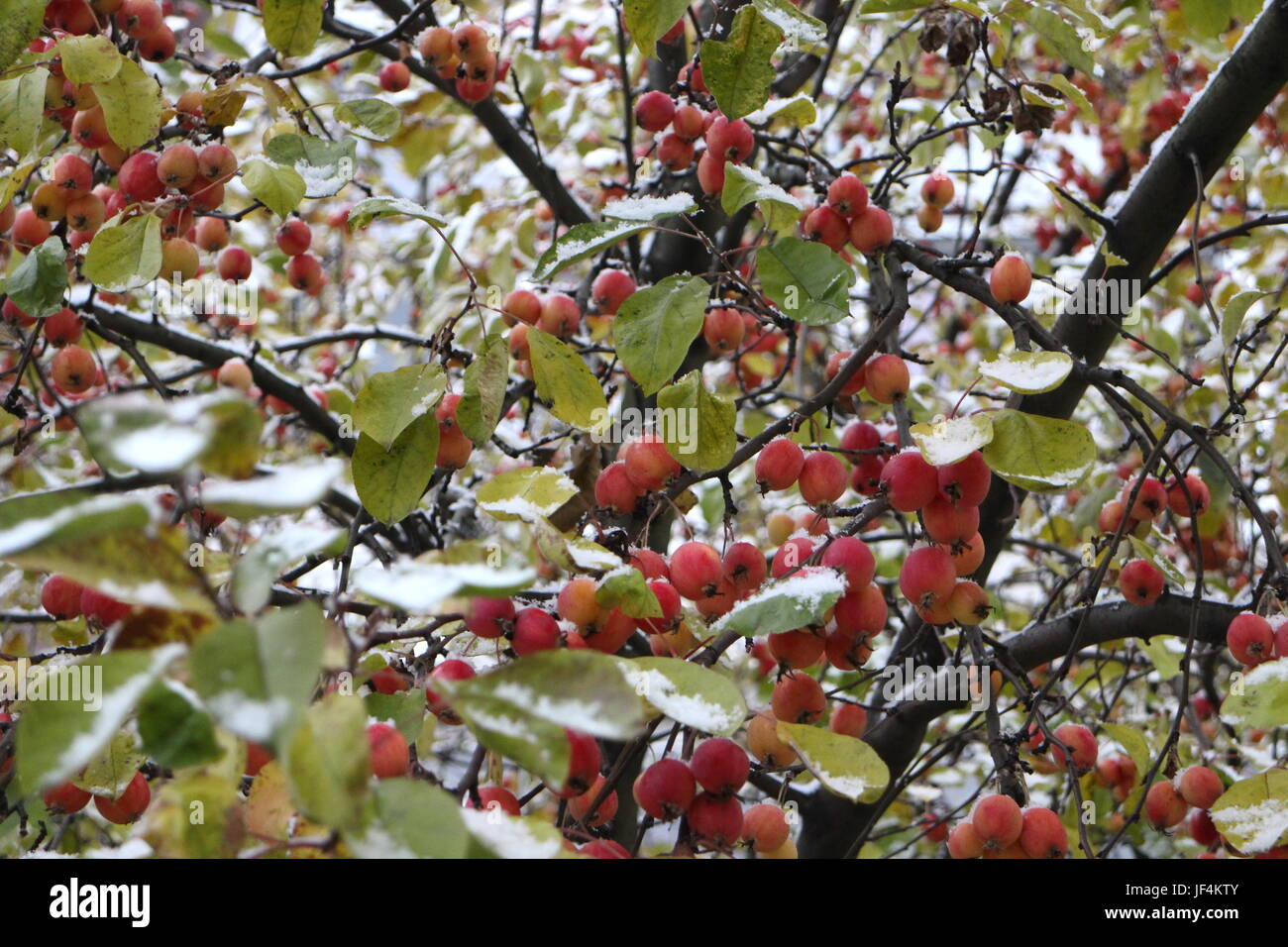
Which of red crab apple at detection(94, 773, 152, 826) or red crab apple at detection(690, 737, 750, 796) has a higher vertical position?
red crab apple at detection(690, 737, 750, 796)

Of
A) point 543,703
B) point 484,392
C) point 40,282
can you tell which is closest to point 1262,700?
point 543,703

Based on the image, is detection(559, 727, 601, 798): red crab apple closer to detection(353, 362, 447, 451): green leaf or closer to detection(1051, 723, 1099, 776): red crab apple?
detection(353, 362, 447, 451): green leaf

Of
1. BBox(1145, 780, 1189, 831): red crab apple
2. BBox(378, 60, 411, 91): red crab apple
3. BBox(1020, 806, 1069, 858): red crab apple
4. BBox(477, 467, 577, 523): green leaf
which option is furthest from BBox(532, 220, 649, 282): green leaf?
BBox(378, 60, 411, 91): red crab apple

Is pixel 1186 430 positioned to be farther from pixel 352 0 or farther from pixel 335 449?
pixel 352 0

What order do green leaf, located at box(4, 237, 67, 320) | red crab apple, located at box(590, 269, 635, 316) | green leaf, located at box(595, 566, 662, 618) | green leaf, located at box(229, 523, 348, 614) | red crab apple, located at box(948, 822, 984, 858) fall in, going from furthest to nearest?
1. red crab apple, located at box(590, 269, 635, 316)
2. green leaf, located at box(4, 237, 67, 320)
3. red crab apple, located at box(948, 822, 984, 858)
4. green leaf, located at box(595, 566, 662, 618)
5. green leaf, located at box(229, 523, 348, 614)

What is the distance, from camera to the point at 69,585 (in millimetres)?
1363

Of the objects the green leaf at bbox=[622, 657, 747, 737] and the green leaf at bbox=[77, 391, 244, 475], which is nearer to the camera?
the green leaf at bbox=[77, 391, 244, 475]

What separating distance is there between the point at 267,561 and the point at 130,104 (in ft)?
3.45

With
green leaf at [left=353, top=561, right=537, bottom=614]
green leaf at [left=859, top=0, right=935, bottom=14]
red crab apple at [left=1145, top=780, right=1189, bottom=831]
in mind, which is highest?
green leaf at [left=859, top=0, right=935, bottom=14]

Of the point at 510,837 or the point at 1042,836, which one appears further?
the point at 1042,836

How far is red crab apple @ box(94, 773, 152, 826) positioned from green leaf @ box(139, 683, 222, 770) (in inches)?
23.7

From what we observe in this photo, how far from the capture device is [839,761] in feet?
3.30

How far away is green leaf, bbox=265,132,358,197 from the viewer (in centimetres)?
150

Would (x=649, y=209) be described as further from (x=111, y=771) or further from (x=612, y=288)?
(x=111, y=771)
